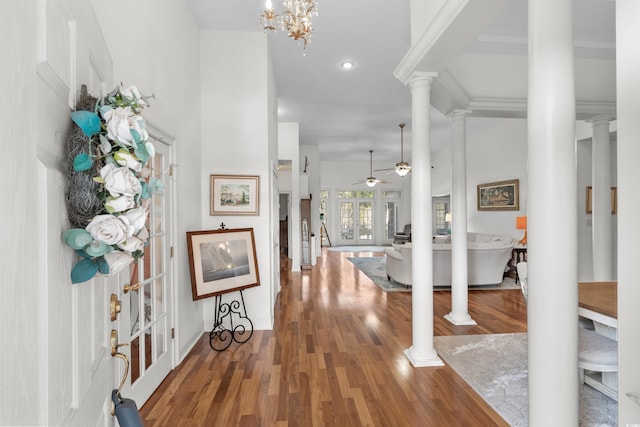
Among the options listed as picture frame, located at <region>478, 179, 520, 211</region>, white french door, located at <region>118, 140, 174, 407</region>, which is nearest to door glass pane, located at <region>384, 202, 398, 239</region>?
picture frame, located at <region>478, 179, 520, 211</region>

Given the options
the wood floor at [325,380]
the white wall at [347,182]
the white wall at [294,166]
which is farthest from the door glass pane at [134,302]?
the white wall at [347,182]

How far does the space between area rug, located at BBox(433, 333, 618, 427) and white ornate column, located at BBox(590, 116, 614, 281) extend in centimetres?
180

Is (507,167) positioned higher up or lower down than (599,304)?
higher up

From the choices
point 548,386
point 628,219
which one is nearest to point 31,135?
point 628,219

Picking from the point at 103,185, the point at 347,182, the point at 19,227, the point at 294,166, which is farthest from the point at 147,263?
the point at 347,182

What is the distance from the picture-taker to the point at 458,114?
4.13 metres

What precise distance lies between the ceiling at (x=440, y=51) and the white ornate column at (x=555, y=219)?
2.65 feet

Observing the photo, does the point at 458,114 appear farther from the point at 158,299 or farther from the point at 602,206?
the point at 158,299

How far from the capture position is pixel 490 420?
2105 millimetres

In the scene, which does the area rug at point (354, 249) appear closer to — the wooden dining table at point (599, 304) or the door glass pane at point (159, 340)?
the wooden dining table at point (599, 304)

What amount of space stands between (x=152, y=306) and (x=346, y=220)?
11082 mm

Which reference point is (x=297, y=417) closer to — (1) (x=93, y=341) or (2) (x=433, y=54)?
(1) (x=93, y=341)

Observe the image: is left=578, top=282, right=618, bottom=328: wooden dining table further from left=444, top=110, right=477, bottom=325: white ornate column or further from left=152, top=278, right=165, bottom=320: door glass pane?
left=152, top=278, right=165, bottom=320: door glass pane

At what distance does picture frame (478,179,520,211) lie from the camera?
734cm
